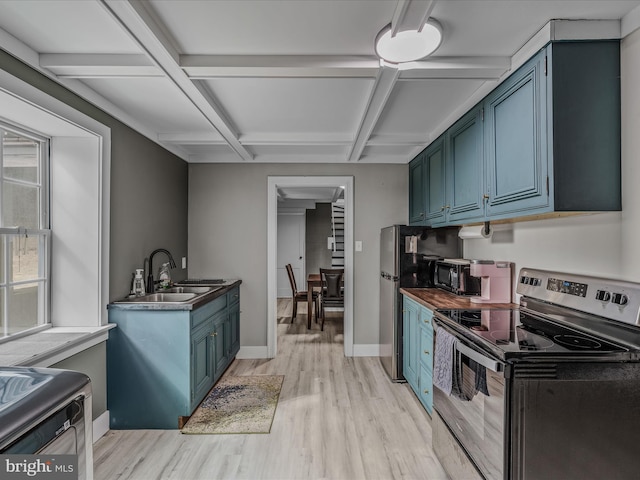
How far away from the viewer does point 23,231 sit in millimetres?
2078

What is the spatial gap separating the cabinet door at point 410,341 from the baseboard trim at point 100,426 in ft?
7.42

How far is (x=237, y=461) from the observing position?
2.10 meters

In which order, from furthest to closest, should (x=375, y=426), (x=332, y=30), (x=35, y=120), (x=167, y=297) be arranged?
(x=167, y=297) < (x=375, y=426) < (x=35, y=120) < (x=332, y=30)

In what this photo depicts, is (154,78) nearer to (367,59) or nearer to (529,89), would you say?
(367,59)

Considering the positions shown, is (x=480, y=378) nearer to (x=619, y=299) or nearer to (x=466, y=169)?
(x=619, y=299)

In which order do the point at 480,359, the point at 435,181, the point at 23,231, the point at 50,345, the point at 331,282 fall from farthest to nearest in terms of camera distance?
the point at 331,282
the point at 435,181
the point at 23,231
the point at 50,345
the point at 480,359

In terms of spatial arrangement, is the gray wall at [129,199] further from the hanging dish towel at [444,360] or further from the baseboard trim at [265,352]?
the hanging dish towel at [444,360]

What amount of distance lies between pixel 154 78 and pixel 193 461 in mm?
2239

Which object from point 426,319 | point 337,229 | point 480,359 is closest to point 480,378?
point 480,359

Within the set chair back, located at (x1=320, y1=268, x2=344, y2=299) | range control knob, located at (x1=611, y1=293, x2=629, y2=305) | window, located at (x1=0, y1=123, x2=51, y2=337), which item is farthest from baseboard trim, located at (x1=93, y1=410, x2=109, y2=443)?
chair back, located at (x1=320, y1=268, x2=344, y2=299)

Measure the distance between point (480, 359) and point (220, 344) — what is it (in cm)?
240

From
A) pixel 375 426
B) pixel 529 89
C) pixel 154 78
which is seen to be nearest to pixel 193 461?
pixel 375 426

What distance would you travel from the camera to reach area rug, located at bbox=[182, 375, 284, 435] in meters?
2.46

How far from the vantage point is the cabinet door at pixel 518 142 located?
64.7 inches
